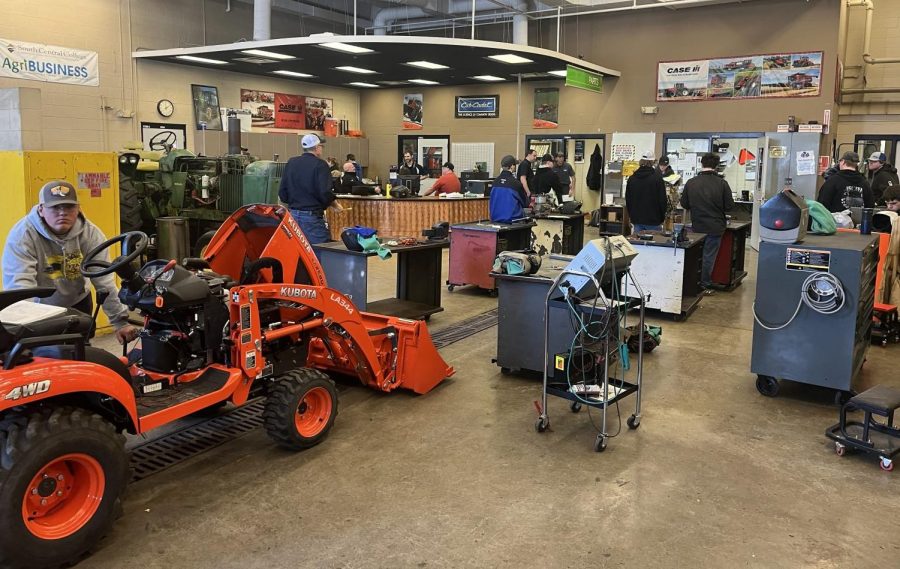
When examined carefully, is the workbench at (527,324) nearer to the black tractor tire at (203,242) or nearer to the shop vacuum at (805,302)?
the shop vacuum at (805,302)

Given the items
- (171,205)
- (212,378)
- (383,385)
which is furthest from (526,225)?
(212,378)

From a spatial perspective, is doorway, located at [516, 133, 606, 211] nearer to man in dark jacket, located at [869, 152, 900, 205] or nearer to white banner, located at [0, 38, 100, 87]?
man in dark jacket, located at [869, 152, 900, 205]

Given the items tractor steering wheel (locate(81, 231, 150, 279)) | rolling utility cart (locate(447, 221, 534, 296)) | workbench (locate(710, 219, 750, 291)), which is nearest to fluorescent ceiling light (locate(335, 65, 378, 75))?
rolling utility cart (locate(447, 221, 534, 296))

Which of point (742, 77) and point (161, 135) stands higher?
point (742, 77)

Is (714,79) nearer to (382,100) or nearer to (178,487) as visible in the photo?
(382,100)

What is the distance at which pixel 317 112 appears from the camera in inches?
674

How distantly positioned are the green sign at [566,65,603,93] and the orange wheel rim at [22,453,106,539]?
36.0ft

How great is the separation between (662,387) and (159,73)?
38.5 ft

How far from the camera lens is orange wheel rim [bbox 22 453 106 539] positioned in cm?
269

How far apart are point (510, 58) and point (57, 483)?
1126 centimetres

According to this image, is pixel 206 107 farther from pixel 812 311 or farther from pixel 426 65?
pixel 812 311

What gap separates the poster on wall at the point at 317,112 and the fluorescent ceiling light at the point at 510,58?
576 cm

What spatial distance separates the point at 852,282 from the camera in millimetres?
4492

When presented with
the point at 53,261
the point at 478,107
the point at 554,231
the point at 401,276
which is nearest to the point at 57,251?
the point at 53,261
